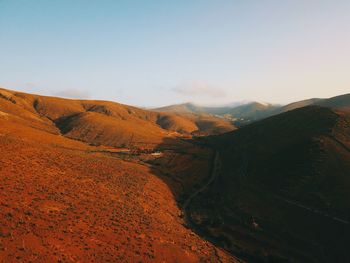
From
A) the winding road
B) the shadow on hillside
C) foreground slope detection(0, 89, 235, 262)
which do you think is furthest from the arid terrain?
the shadow on hillside

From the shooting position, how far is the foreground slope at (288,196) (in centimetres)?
4488

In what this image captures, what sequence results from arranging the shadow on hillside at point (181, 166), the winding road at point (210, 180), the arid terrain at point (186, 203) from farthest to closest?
the shadow on hillside at point (181, 166) < the winding road at point (210, 180) < the arid terrain at point (186, 203)

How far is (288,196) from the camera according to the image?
2377 inches

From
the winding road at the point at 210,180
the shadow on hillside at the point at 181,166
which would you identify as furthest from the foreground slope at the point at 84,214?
the shadow on hillside at the point at 181,166

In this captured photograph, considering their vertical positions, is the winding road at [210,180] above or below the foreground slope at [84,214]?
below

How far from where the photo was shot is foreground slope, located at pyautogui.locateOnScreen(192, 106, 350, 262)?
4488 centimetres

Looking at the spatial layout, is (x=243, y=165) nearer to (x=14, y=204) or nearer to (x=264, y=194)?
(x=264, y=194)

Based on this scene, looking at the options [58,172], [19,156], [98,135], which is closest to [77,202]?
[58,172]

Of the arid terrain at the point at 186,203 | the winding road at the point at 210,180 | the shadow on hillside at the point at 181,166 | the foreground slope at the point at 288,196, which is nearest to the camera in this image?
the arid terrain at the point at 186,203

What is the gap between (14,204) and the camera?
118 ft

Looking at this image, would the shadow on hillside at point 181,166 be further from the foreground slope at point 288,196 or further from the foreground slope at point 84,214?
the foreground slope at point 288,196

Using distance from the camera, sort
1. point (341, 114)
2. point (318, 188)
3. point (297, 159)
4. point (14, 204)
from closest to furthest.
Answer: point (14, 204) → point (318, 188) → point (297, 159) → point (341, 114)

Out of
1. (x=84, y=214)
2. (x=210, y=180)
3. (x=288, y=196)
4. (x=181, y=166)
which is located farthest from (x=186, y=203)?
(x=181, y=166)

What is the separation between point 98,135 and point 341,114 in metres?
99.1
